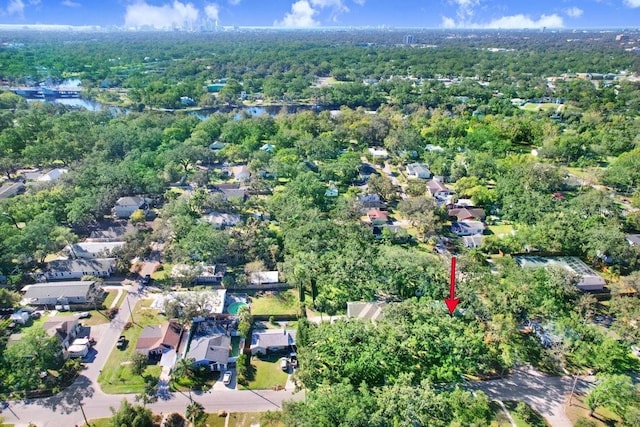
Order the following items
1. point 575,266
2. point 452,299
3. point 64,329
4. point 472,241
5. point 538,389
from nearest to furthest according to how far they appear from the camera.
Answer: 1. point 538,389
2. point 64,329
3. point 452,299
4. point 575,266
5. point 472,241

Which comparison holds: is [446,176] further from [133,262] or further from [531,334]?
[133,262]

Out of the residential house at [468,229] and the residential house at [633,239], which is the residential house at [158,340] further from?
the residential house at [633,239]

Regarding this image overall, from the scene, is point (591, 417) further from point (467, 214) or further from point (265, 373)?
point (467, 214)

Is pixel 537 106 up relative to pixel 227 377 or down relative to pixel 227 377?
up

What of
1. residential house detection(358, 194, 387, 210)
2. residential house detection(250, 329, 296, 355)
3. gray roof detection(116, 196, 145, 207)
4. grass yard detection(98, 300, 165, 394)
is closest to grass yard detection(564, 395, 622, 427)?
residential house detection(250, 329, 296, 355)

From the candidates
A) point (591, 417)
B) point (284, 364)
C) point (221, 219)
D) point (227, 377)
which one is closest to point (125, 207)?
Result: point (221, 219)
